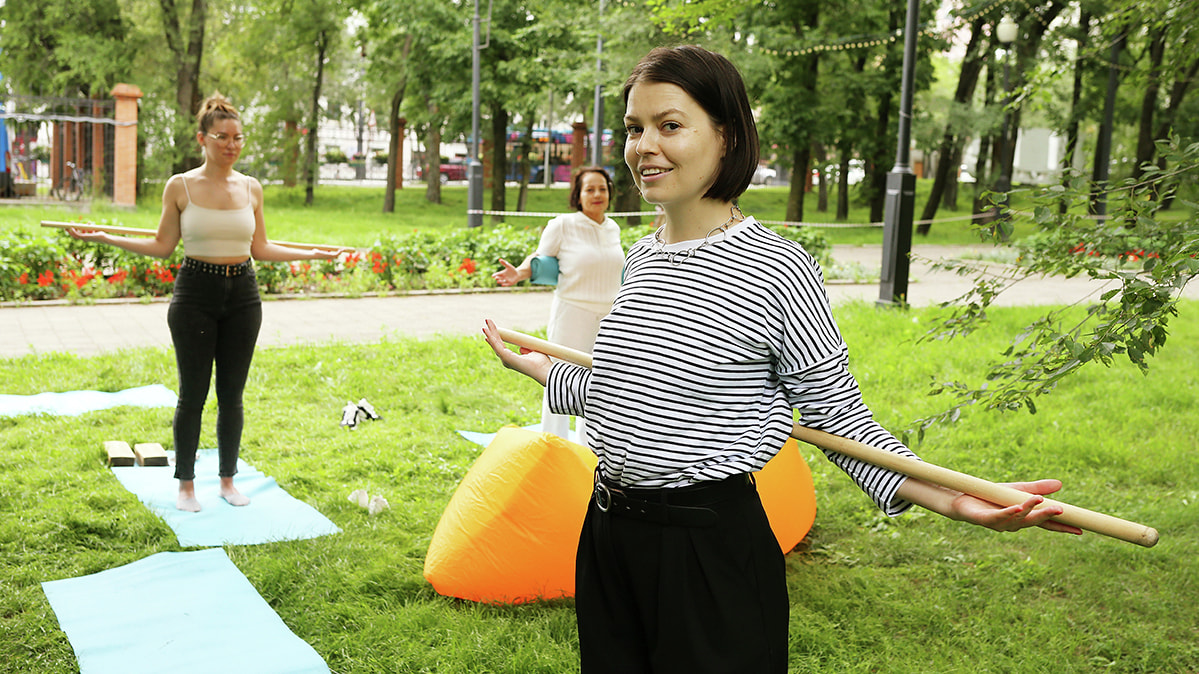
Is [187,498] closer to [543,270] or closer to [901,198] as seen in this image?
[543,270]

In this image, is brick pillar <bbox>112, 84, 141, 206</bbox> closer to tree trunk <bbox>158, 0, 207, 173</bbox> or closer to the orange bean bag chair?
tree trunk <bbox>158, 0, 207, 173</bbox>

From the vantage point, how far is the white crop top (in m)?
4.74

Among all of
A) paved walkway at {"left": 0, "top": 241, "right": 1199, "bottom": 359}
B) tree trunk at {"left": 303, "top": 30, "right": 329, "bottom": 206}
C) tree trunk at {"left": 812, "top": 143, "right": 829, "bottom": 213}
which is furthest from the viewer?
tree trunk at {"left": 303, "top": 30, "right": 329, "bottom": 206}

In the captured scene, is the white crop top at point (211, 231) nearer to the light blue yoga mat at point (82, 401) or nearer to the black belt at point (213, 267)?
the black belt at point (213, 267)

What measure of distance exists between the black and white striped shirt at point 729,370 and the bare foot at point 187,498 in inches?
148

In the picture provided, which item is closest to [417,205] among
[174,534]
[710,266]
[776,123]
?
[776,123]

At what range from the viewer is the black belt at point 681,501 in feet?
6.28

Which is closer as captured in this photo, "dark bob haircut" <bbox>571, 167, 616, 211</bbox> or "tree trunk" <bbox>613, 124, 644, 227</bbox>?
"dark bob haircut" <bbox>571, 167, 616, 211</bbox>

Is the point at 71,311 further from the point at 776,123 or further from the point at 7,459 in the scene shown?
the point at 776,123

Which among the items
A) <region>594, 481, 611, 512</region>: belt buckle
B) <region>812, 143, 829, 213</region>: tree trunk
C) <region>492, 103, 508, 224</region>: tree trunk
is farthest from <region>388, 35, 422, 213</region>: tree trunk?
<region>594, 481, 611, 512</region>: belt buckle

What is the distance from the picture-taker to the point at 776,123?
2417 centimetres

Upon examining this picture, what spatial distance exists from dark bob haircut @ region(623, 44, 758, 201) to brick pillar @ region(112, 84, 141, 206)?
921 inches

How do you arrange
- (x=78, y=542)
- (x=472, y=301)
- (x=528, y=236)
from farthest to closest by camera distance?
1. (x=528, y=236)
2. (x=472, y=301)
3. (x=78, y=542)

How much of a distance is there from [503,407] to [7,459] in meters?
3.12
